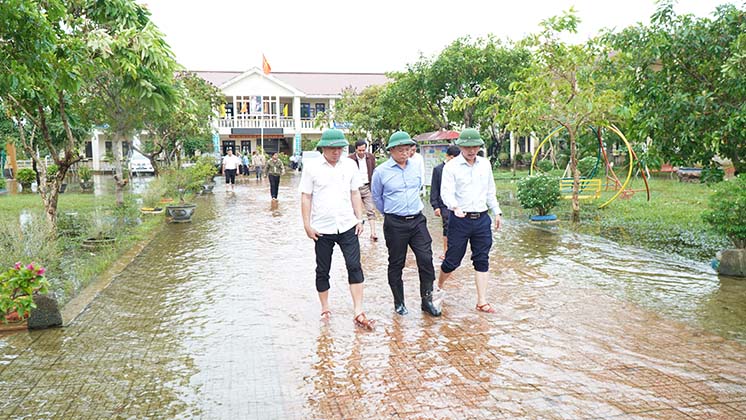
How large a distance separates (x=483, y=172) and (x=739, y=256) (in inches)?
147

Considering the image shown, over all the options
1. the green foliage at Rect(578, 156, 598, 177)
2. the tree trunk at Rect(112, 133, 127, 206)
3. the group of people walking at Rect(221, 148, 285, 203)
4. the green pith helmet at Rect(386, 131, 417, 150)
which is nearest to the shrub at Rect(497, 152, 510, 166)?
the group of people walking at Rect(221, 148, 285, 203)

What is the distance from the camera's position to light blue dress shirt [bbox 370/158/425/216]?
6.16 meters

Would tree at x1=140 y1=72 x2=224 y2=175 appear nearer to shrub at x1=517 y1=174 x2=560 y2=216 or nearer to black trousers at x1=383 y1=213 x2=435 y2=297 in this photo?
shrub at x1=517 y1=174 x2=560 y2=216

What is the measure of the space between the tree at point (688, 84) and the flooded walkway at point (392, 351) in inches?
84.3

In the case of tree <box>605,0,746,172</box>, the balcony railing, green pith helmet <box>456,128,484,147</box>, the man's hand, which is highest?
the balcony railing

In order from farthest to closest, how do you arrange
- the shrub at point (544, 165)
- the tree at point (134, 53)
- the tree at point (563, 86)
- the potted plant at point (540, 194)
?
1. the shrub at point (544, 165)
2. the potted plant at point (540, 194)
3. the tree at point (563, 86)
4. the tree at point (134, 53)

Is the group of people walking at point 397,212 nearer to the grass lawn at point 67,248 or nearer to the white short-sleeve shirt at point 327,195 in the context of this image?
the white short-sleeve shirt at point 327,195

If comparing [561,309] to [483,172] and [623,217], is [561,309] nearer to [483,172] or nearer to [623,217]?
[483,172]

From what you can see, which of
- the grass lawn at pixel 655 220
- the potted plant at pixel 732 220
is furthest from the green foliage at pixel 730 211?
the grass lawn at pixel 655 220

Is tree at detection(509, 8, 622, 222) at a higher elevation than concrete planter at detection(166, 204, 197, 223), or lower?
higher

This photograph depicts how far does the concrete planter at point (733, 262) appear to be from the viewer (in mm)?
7770

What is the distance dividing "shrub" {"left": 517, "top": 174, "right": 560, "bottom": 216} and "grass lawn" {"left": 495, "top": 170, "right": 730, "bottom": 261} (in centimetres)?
56

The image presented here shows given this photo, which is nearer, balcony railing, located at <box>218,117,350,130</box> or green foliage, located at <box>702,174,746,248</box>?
green foliage, located at <box>702,174,746,248</box>

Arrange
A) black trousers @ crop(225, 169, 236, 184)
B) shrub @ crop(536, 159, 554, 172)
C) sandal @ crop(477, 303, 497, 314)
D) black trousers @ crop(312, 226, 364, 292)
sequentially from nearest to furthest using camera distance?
black trousers @ crop(312, 226, 364, 292)
sandal @ crop(477, 303, 497, 314)
black trousers @ crop(225, 169, 236, 184)
shrub @ crop(536, 159, 554, 172)
